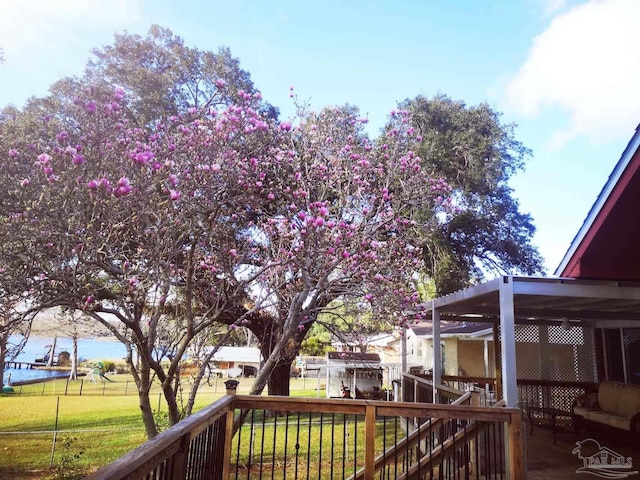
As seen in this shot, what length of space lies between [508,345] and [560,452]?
2883mm

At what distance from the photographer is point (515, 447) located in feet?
12.1

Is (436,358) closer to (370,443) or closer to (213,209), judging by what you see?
(370,443)

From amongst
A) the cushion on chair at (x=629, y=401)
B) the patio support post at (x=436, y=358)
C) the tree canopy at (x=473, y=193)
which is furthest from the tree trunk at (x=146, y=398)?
the tree canopy at (x=473, y=193)

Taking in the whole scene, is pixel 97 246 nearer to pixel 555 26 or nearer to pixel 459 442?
pixel 459 442

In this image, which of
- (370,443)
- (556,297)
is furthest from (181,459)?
(556,297)

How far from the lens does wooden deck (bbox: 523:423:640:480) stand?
525 cm

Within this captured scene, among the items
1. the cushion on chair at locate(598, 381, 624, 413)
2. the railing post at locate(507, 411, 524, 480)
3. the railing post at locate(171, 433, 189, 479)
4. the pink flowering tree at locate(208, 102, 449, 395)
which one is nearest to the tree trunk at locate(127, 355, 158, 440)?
the pink flowering tree at locate(208, 102, 449, 395)

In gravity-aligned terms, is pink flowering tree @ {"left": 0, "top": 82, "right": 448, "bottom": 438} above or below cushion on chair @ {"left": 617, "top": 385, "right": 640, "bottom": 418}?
above

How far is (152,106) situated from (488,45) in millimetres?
8339

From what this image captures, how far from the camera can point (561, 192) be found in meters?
17.1

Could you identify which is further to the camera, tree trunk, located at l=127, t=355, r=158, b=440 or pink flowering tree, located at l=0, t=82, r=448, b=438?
tree trunk, located at l=127, t=355, r=158, b=440

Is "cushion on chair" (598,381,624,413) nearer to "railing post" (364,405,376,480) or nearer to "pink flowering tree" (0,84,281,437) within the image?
"railing post" (364,405,376,480)

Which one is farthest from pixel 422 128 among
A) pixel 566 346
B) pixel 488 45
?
pixel 566 346

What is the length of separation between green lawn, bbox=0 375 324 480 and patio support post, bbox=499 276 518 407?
7201 mm
